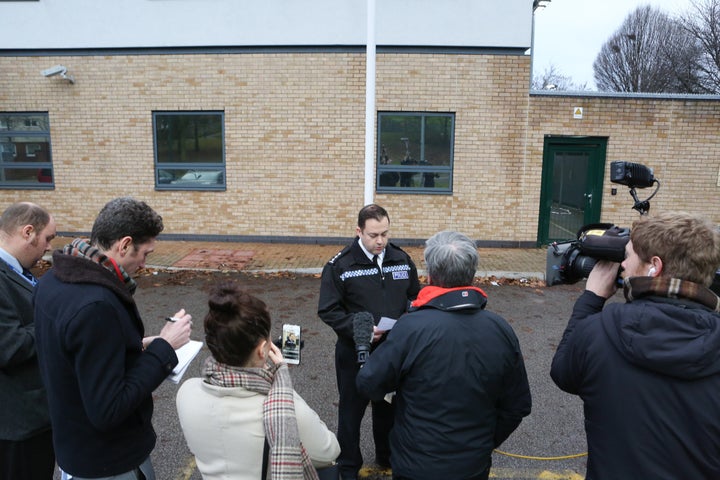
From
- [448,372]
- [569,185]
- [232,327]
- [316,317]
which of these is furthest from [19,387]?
[569,185]

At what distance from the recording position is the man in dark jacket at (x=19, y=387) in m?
2.33

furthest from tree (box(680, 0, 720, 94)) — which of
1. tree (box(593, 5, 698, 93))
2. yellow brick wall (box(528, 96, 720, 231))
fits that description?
yellow brick wall (box(528, 96, 720, 231))

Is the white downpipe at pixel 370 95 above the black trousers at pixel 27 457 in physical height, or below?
above

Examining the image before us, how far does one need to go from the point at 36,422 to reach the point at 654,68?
1413 inches

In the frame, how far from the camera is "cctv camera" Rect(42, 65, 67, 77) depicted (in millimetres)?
10758

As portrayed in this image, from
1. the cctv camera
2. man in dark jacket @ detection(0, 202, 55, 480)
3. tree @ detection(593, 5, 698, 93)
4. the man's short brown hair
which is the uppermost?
tree @ detection(593, 5, 698, 93)

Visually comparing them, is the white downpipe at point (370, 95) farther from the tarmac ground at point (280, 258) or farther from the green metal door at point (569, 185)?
the green metal door at point (569, 185)

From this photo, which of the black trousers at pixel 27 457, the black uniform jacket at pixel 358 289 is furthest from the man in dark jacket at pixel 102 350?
the black uniform jacket at pixel 358 289

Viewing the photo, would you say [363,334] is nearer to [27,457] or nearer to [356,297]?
[356,297]

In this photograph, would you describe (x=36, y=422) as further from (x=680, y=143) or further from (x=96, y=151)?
(x=680, y=143)

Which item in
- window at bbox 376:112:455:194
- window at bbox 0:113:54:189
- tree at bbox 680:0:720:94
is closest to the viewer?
window at bbox 376:112:455:194

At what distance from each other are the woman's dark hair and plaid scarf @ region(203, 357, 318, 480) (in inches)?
1.8

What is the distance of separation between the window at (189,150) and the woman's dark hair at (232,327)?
32.5 feet

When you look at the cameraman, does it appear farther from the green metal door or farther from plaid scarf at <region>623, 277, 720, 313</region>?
the green metal door
